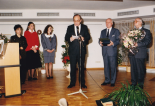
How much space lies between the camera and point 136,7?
514 centimetres

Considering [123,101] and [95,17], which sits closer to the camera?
[123,101]

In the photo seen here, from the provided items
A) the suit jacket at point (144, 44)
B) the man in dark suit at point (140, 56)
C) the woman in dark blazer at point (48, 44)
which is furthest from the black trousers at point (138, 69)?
the woman in dark blazer at point (48, 44)

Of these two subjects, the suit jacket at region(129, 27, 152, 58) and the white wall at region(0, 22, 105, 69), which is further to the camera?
the white wall at region(0, 22, 105, 69)

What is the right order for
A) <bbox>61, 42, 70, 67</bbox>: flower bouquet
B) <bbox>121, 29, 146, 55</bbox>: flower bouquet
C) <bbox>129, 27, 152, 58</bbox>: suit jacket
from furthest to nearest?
<bbox>61, 42, 70, 67</bbox>: flower bouquet → <bbox>129, 27, 152, 58</bbox>: suit jacket → <bbox>121, 29, 146, 55</bbox>: flower bouquet

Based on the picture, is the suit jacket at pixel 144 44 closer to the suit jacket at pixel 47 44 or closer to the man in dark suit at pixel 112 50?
the man in dark suit at pixel 112 50

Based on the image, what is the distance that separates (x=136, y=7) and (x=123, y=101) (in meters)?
4.18

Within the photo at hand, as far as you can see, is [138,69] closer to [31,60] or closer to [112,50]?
[112,50]

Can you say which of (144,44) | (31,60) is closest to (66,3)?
(31,60)

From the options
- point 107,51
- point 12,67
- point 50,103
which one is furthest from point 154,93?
point 12,67

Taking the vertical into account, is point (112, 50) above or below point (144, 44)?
below

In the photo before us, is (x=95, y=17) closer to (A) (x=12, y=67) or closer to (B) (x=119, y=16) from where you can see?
(B) (x=119, y=16)

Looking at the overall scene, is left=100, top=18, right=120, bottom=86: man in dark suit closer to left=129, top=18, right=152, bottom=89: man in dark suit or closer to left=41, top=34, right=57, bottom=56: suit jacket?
left=129, top=18, right=152, bottom=89: man in dark suit

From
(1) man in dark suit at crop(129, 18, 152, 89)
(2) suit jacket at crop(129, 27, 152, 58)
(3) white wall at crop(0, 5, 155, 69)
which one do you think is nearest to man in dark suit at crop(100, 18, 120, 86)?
(1) man in dark suit at crop(129, 18, 152, 89)

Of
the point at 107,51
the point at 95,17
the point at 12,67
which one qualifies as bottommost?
the point at 12,67
